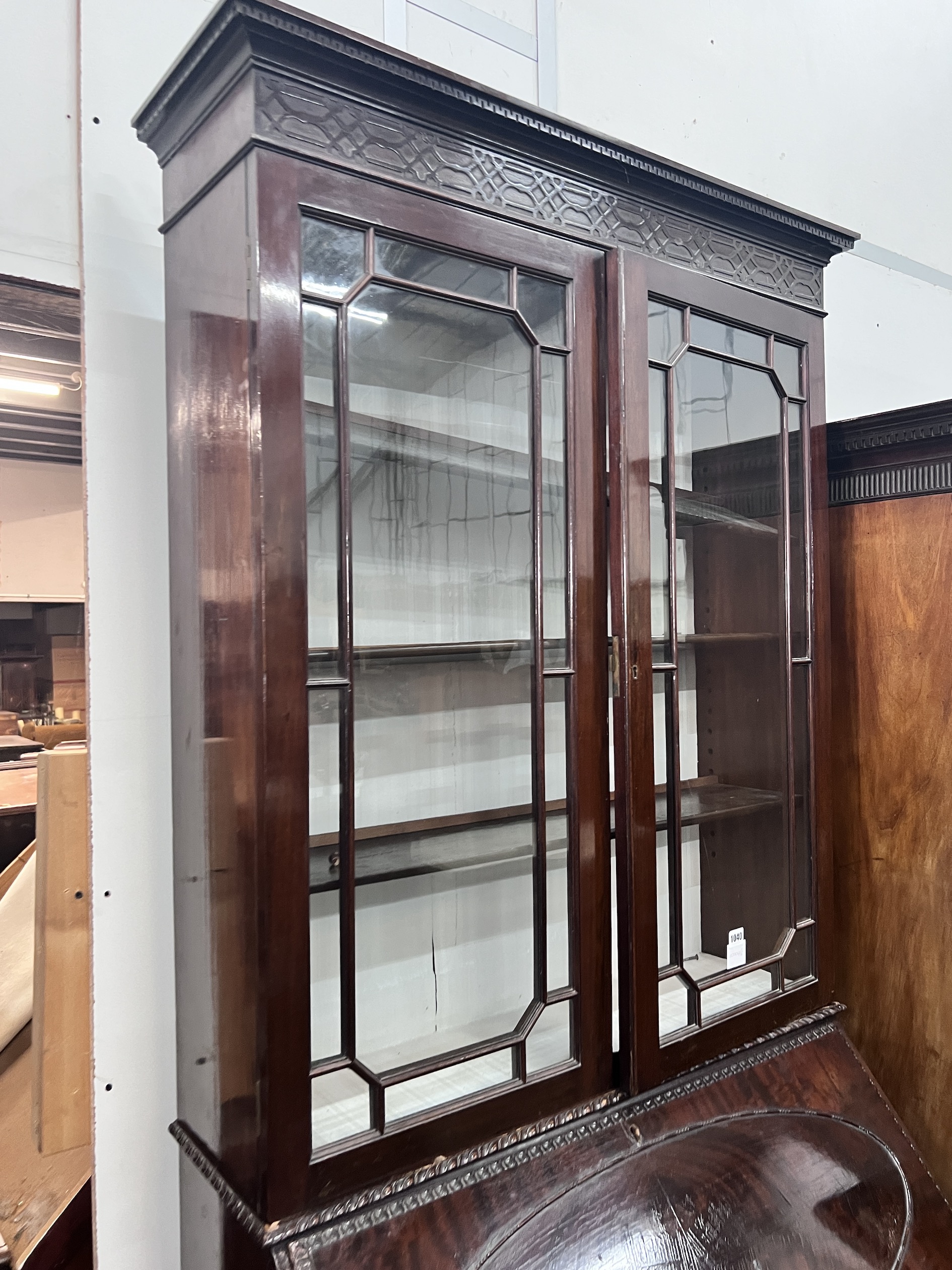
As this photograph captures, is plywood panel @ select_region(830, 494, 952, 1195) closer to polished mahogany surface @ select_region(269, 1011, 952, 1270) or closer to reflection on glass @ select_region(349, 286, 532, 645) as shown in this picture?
polished mahogany surface @ select_region(269, 1011, 952, 1270)

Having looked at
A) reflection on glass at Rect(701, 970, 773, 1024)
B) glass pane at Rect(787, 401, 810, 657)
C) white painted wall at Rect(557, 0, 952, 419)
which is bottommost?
reflection on glass at Rect(701, 970, 773, 1024)

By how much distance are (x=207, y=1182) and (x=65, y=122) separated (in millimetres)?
1095

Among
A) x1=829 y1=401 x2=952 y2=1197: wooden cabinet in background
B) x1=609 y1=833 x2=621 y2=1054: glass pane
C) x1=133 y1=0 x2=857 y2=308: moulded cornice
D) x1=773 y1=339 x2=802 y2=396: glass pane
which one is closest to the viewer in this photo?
x1=133 y1=0 x2=857 y2=308: moulded cornice

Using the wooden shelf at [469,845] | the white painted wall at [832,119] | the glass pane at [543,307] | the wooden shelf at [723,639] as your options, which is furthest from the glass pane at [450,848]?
the white painted wall at [832,119]

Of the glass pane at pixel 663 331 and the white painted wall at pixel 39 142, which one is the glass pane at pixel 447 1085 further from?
the white painted wall at pixel 39 142

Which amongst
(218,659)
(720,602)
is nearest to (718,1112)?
(720,602)

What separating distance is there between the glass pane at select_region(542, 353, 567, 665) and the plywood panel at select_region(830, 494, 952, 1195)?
61 centimetres

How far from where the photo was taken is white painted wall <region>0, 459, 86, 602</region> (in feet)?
2.92

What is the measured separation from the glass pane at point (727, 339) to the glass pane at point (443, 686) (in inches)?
10.2

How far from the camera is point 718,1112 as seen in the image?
953 mm

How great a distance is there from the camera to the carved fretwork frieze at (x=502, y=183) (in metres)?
0.72

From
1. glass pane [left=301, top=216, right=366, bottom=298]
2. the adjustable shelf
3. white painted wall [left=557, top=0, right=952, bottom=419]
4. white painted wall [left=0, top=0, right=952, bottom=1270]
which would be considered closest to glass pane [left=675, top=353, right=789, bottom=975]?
the adjustable shelf

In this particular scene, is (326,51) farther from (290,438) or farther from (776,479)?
(776,479)

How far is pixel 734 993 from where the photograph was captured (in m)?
1.04
